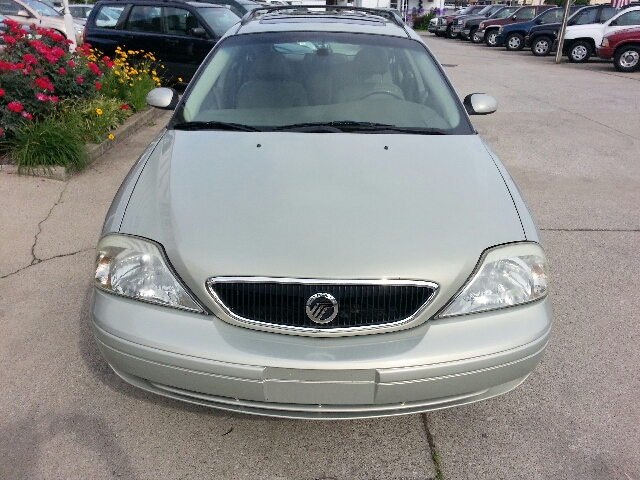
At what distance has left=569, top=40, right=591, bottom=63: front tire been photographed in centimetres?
1727

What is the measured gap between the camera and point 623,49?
49.8ft

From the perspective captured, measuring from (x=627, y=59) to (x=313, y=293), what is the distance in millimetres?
16881

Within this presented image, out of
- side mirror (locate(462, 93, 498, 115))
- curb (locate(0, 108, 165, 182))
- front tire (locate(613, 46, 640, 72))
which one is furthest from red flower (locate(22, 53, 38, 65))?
front tire (locate(613, 46, 640, 72))

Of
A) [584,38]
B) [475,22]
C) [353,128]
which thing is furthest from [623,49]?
[353,128]

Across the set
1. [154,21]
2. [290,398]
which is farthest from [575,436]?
[154,21]

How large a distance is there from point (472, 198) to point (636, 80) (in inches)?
556

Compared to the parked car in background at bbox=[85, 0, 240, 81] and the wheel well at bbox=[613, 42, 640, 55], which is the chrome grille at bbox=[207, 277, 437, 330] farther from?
the wheel well at bbox=[613, 42, 640, 55]

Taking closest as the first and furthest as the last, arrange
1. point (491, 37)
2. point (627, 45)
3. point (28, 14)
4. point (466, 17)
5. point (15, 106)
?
point (15, 106), point (28, 14), point (627, 45), point (491, 37), point (466, 17)

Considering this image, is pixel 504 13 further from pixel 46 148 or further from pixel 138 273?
pixel 138 273

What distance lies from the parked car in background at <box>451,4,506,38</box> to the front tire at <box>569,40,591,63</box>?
425 inches

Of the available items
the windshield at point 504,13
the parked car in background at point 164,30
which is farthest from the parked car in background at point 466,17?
the parked car in background at point 164,30

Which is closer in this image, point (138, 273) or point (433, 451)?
point (138, 273)

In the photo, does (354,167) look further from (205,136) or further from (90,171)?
(90,171)

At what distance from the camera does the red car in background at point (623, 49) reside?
14.9 m
